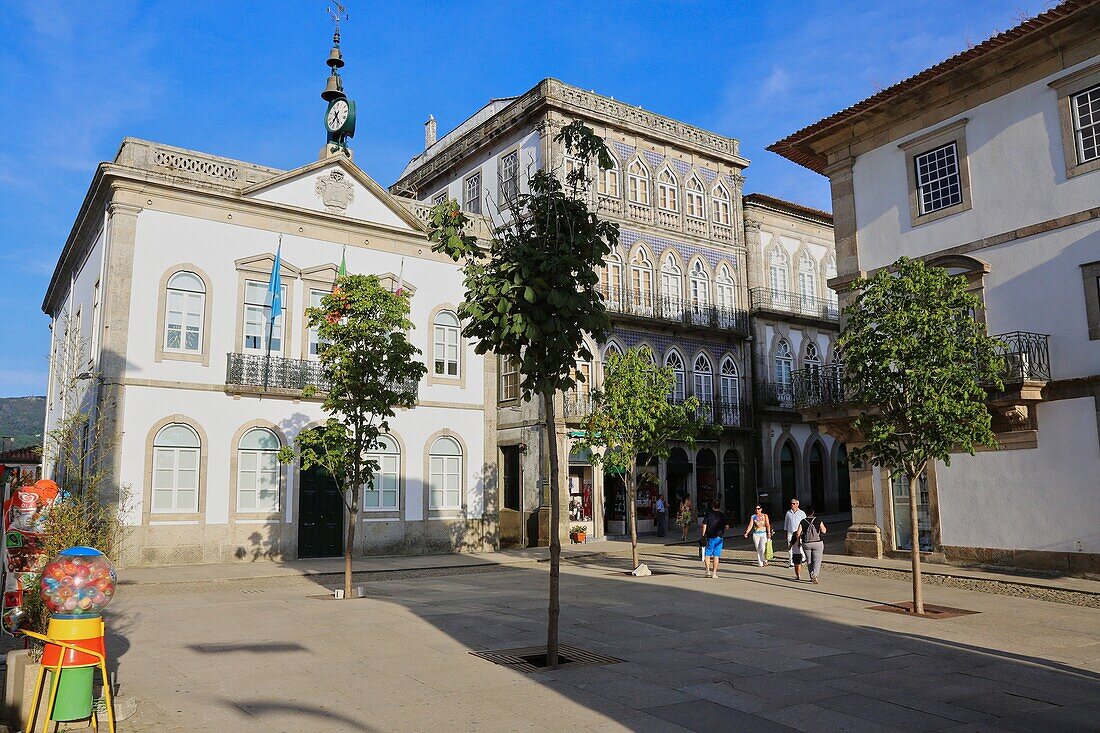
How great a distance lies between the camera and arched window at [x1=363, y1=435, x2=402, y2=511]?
75.4 feet

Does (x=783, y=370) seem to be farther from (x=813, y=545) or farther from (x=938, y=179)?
(x=813, y=545)

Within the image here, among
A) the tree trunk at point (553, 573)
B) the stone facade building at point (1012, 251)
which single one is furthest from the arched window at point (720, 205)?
the tree trunk at point (553, 573)

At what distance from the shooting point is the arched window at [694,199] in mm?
32656

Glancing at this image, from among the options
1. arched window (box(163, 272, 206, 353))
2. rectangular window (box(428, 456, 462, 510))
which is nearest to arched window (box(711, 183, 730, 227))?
rectangular window (box(428, 456, 462, 510))

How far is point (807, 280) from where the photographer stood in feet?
121

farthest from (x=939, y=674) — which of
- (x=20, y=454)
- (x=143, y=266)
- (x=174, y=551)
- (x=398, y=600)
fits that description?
(x=20, y=454)

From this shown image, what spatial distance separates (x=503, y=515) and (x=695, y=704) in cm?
2107

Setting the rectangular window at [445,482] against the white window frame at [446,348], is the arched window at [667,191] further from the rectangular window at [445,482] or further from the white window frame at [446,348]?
the rectangular window at [445,482]

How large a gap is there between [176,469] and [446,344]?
831 cm

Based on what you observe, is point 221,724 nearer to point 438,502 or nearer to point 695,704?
point 695,704

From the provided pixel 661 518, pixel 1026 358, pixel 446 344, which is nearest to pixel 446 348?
pixel 446 344

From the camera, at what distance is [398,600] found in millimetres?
14141

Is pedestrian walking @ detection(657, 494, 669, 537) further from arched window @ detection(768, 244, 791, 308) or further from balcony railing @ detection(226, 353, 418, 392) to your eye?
balcony railing @ detection(226, 353, 418, 392)

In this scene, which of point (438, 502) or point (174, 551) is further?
point (438, 502)
